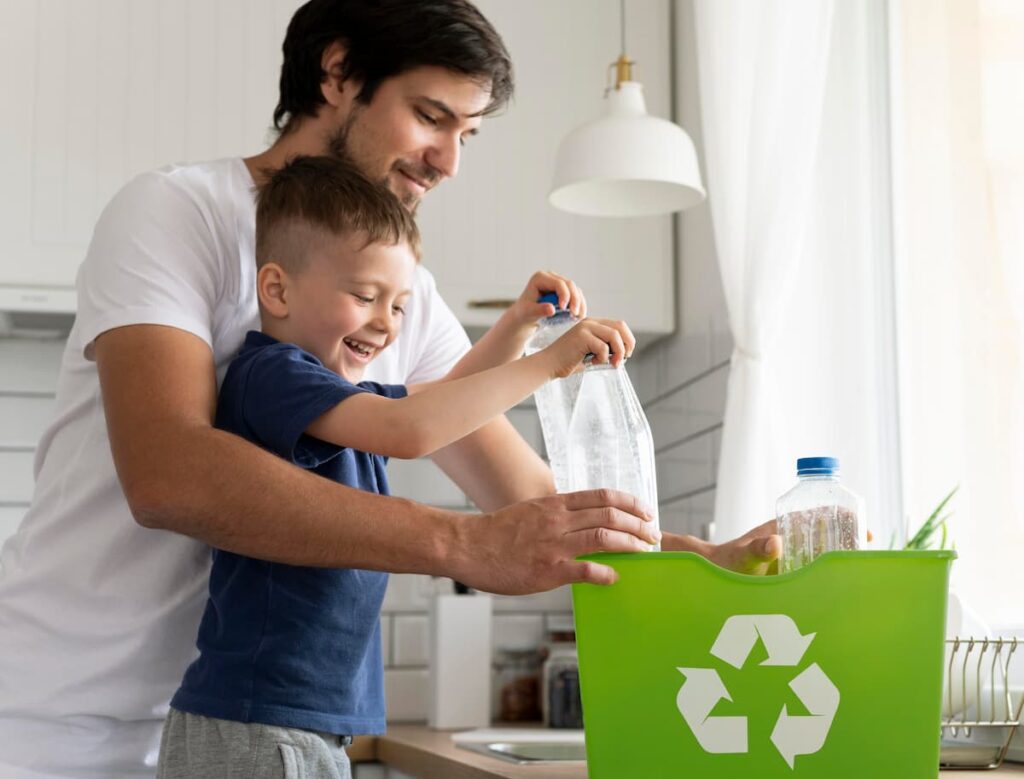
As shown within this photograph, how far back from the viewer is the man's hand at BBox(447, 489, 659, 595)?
3.27ft

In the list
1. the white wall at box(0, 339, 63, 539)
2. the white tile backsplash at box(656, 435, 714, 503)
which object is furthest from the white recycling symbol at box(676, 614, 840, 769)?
the white wall at box(0, 339, 63, 539)

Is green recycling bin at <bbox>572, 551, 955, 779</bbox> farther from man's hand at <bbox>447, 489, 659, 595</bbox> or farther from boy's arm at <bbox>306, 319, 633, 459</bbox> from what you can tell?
boy's arm at <bbox>306, 319, 633, 459</bbox>

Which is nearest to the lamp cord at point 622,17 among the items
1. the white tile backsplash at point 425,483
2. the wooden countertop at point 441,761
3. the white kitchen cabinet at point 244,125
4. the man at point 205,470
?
the white kitchen cabinet at point 244,125

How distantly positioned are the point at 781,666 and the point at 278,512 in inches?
15.6

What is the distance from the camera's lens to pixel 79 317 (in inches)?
50.1

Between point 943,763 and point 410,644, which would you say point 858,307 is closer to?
point 943,763

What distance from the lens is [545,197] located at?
268 centimetres

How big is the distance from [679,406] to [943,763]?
1368 mm

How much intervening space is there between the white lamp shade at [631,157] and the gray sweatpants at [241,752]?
113 centimetres

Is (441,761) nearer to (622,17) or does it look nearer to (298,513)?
(298,513)

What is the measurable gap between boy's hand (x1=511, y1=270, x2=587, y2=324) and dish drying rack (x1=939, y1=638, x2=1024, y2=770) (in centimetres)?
50

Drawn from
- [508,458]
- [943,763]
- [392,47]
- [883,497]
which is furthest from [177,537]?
[883,497]

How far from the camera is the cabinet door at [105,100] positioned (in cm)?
249

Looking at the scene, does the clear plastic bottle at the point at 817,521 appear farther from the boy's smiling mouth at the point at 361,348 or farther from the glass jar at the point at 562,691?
the glass jar at the point at 562,691
